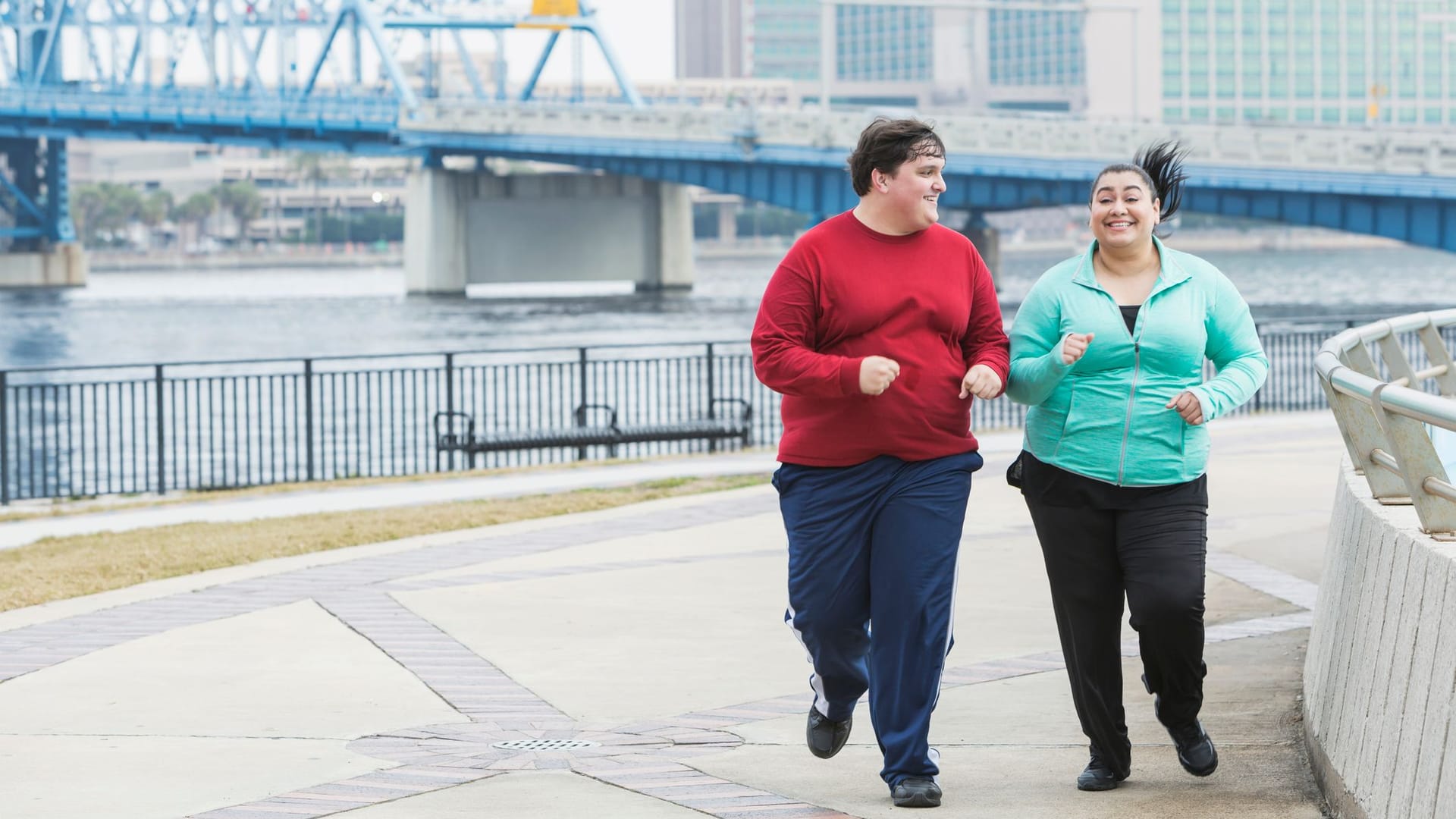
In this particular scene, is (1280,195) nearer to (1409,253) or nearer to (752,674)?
(752,674)

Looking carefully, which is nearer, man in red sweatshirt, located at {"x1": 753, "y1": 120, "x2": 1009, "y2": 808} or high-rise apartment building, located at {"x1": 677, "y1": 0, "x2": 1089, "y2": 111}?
man in red sweatshirt, located at {"x1": 753, "y1": 120, "x2": 1009, "y2": 808}

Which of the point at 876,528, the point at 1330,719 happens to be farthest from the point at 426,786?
the point at 1330,719

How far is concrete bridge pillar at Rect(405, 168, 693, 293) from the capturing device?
7975 cm

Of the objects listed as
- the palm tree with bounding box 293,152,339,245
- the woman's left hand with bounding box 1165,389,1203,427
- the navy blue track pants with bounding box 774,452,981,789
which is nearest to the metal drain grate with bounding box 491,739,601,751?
the navy blue track pants with bounding box 774,452,981,789

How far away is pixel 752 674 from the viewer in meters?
7.13

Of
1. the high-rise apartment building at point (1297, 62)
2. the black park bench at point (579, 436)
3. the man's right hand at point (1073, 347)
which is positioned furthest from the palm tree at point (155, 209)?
the man's right hand at point (1073, 347)

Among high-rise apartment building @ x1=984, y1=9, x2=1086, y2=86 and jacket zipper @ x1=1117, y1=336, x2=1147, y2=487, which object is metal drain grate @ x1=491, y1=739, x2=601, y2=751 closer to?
jacket zipper @ x1=1117, y1=336, x2=1147, y2=487

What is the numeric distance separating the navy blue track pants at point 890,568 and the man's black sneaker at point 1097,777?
417 millimetres

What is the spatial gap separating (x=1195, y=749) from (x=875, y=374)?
4.66 ft

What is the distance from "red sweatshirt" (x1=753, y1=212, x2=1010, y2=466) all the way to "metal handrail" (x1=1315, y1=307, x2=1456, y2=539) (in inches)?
38.5

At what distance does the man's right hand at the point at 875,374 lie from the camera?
16.2 feet

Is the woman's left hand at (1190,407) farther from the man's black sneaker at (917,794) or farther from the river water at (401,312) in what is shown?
the river water at (401,312)

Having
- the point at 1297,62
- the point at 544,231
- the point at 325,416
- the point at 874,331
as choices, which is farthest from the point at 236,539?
the point at 1297,62

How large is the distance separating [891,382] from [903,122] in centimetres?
69
